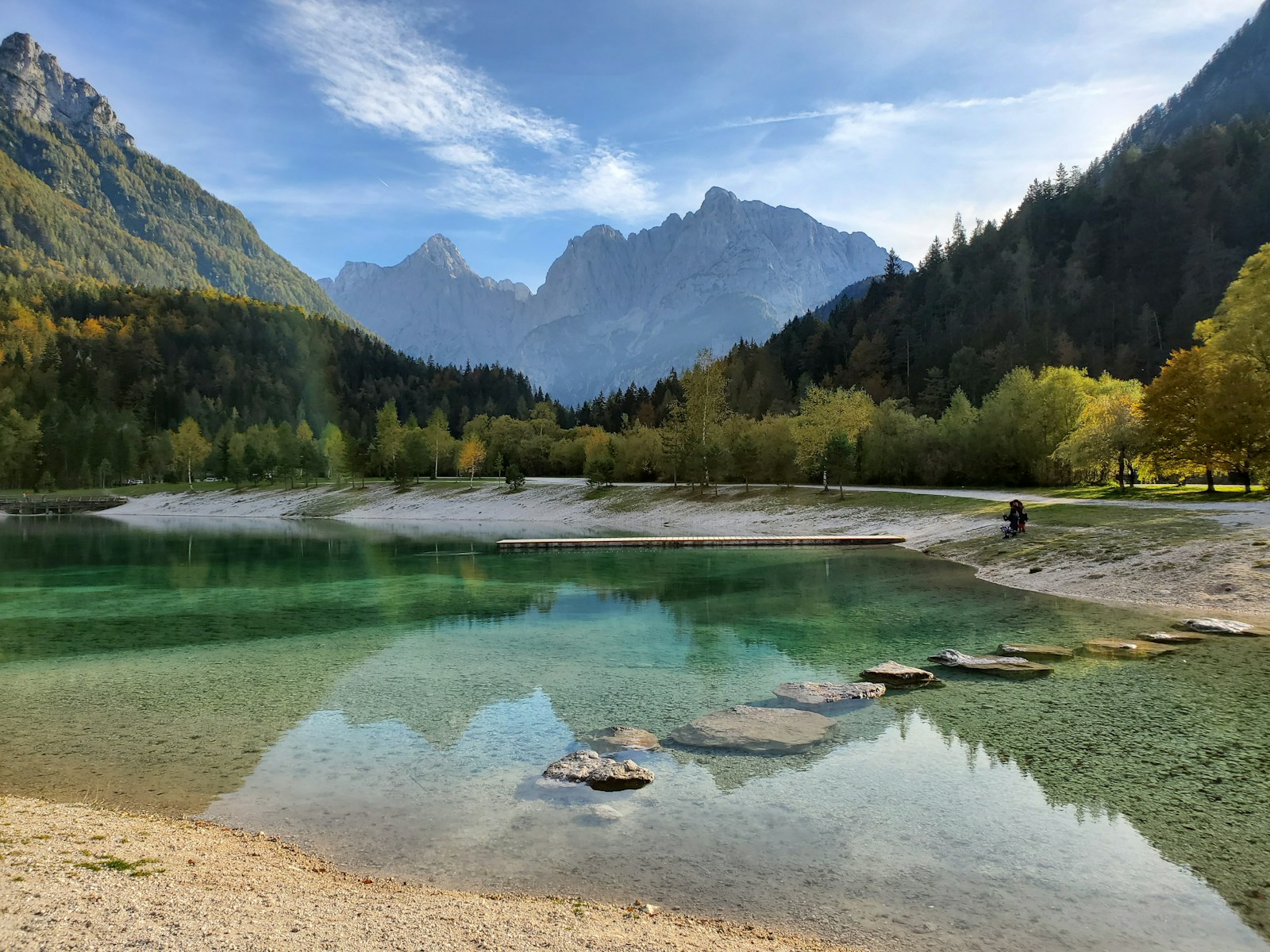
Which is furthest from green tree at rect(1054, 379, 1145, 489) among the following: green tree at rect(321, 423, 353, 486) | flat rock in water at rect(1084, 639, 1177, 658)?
green tree at rect(321, 423, 353, 486)

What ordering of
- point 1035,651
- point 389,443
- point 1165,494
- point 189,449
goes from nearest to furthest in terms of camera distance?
point 1035,651 < point 1165,494 < point 389,443 < point 189,449

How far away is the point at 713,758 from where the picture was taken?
11555 mm

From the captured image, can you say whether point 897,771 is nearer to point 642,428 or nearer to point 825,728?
point 825,728

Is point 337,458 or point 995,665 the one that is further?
point 337,458

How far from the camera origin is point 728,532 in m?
58.9

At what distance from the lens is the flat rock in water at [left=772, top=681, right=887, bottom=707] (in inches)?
579

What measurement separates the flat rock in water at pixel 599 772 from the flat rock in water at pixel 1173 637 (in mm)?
15459

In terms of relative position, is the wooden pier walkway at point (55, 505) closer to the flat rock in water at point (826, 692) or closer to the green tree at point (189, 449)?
the green tree at point (189, 449)

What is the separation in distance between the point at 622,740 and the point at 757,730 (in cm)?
250

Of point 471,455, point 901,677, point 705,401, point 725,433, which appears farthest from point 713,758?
point 471,455

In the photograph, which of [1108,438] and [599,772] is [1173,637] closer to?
[599,772]

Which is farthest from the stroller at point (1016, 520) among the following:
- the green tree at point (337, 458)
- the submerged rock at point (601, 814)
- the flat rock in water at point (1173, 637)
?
the green tree at point (337, 458)

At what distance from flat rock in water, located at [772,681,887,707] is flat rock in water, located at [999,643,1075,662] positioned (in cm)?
475

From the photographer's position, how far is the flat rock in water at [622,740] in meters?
12.1
